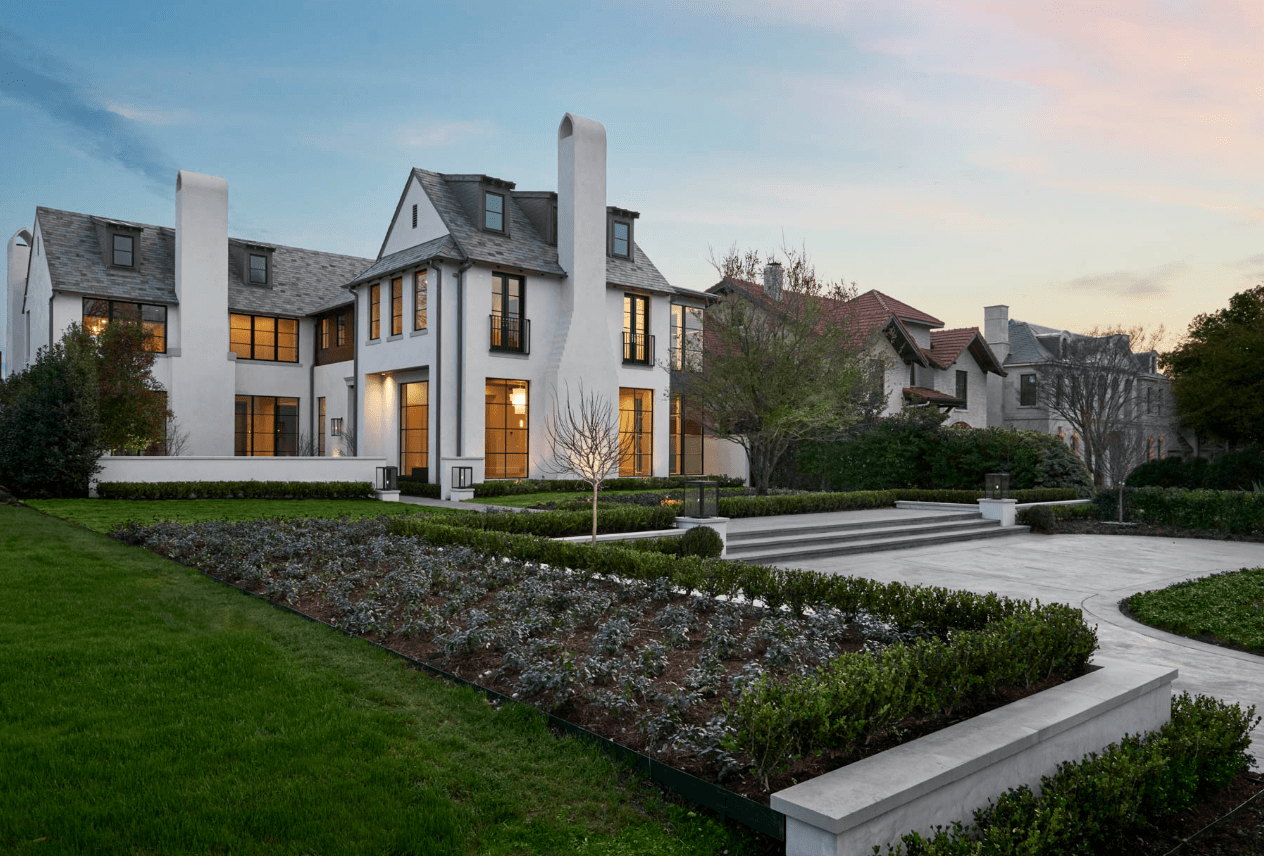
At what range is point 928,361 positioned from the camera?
3253 centimetres

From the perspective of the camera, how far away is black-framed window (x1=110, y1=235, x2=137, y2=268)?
24906mm

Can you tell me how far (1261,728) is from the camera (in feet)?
16.9

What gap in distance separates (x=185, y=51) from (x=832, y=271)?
15.3m

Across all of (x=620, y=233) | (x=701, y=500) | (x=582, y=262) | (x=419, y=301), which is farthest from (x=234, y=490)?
(x=620, y=233)

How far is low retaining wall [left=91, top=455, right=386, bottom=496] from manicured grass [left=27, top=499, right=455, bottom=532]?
103cm

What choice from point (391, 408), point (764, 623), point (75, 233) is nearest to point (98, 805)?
point (764, 623)

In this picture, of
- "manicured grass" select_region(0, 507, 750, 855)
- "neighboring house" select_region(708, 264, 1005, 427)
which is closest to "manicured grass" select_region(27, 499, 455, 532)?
"manicured grass" select_region(0, 507, 750, 855)

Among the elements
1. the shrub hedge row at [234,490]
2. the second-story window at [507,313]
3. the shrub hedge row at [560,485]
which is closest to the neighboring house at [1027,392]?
the shrub hedge row at [560,485]

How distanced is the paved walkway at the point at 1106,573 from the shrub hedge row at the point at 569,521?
2447mm

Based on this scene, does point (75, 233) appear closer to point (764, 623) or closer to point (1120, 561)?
point (764, 623)

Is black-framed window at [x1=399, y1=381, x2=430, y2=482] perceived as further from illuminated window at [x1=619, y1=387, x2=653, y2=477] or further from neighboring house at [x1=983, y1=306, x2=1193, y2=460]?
neighboring house at [x1=983, y1=306, x2=1193, y2=460]

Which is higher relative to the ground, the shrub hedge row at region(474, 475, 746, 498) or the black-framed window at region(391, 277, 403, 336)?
the black-framed window at region(391, 277, 403, 336)

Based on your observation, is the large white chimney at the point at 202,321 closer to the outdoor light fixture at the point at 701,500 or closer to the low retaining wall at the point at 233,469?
the low retaining wall at the point at 233,469

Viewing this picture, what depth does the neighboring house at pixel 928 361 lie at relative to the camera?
100 ft
